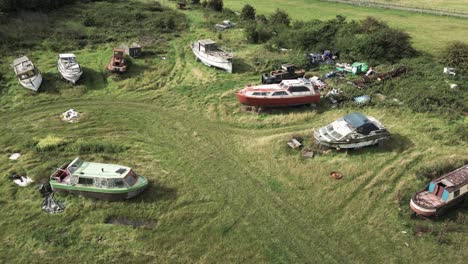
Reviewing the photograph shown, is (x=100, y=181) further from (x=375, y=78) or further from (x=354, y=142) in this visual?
(x=375, y=78)

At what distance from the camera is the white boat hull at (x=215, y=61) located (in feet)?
113

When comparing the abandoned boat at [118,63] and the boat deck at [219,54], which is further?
the boat deck at [219,54]

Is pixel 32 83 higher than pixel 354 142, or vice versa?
pixel 32 83

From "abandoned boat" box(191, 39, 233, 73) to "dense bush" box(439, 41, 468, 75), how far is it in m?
19.1

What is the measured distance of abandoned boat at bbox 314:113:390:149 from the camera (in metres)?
23.6

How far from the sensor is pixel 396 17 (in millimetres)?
56406

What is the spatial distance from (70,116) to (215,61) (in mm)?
13293

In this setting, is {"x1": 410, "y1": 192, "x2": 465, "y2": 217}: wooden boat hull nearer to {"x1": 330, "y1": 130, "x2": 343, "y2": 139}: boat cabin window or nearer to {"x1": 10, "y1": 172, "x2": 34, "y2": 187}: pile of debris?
{"x1": 330, "y1": 130, "x2": 343, "y2": 139}: boat cabin window

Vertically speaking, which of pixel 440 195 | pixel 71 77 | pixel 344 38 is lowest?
pixel 440 195

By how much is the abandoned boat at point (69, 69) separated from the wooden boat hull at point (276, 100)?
13.5 meters

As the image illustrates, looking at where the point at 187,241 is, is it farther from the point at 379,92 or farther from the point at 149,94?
the point at 379,92

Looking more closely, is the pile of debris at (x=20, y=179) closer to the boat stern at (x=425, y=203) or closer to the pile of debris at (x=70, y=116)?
the pile of debris at (x=70, y=116)

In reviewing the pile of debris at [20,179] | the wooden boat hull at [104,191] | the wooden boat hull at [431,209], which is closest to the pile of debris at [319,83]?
the wooden boat hull at [431,209]

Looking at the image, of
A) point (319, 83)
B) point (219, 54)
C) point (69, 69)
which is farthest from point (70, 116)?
point (319, 83)
